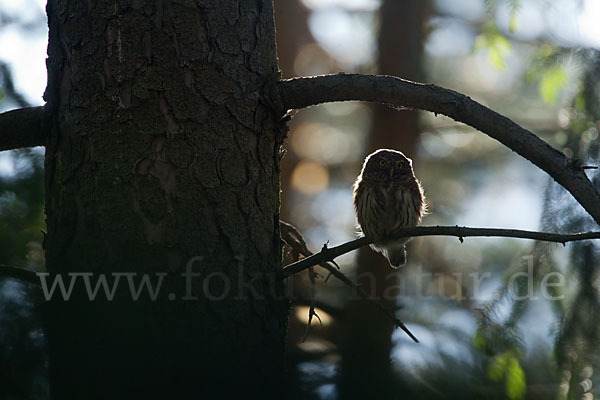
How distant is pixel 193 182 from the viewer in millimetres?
1896

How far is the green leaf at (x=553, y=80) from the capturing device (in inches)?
146

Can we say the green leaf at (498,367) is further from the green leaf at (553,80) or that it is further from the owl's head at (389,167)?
the green leaf at (553,80)

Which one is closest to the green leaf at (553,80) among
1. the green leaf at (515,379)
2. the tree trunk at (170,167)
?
the green leaf at (515,379)

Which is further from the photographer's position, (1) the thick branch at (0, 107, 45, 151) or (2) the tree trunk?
(1) the thick branch at (0, 107, 45, 151)

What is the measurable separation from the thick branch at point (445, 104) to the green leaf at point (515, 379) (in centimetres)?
121

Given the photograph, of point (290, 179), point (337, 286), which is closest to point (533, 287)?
point (337, 286)

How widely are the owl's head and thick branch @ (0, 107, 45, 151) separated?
2.27 meters

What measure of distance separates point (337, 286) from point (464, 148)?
5137 millimetres

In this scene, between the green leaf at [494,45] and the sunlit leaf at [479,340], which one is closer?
the sunlit leaf at [479,340]

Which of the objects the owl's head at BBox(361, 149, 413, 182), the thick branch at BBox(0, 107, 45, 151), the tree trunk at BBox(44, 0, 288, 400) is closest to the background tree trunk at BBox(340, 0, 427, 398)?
the owl's head at BBox(361, 149, 413, 182)

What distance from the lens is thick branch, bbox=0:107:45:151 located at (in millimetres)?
1976

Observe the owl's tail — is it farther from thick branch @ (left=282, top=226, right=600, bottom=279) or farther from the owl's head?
thick branch @ (left=282, top=226, right=600, bottom=279)

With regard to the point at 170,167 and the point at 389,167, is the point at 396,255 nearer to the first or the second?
the point at 389,167

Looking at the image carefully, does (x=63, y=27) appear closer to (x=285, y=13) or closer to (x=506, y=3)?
(x=506, y=3)
